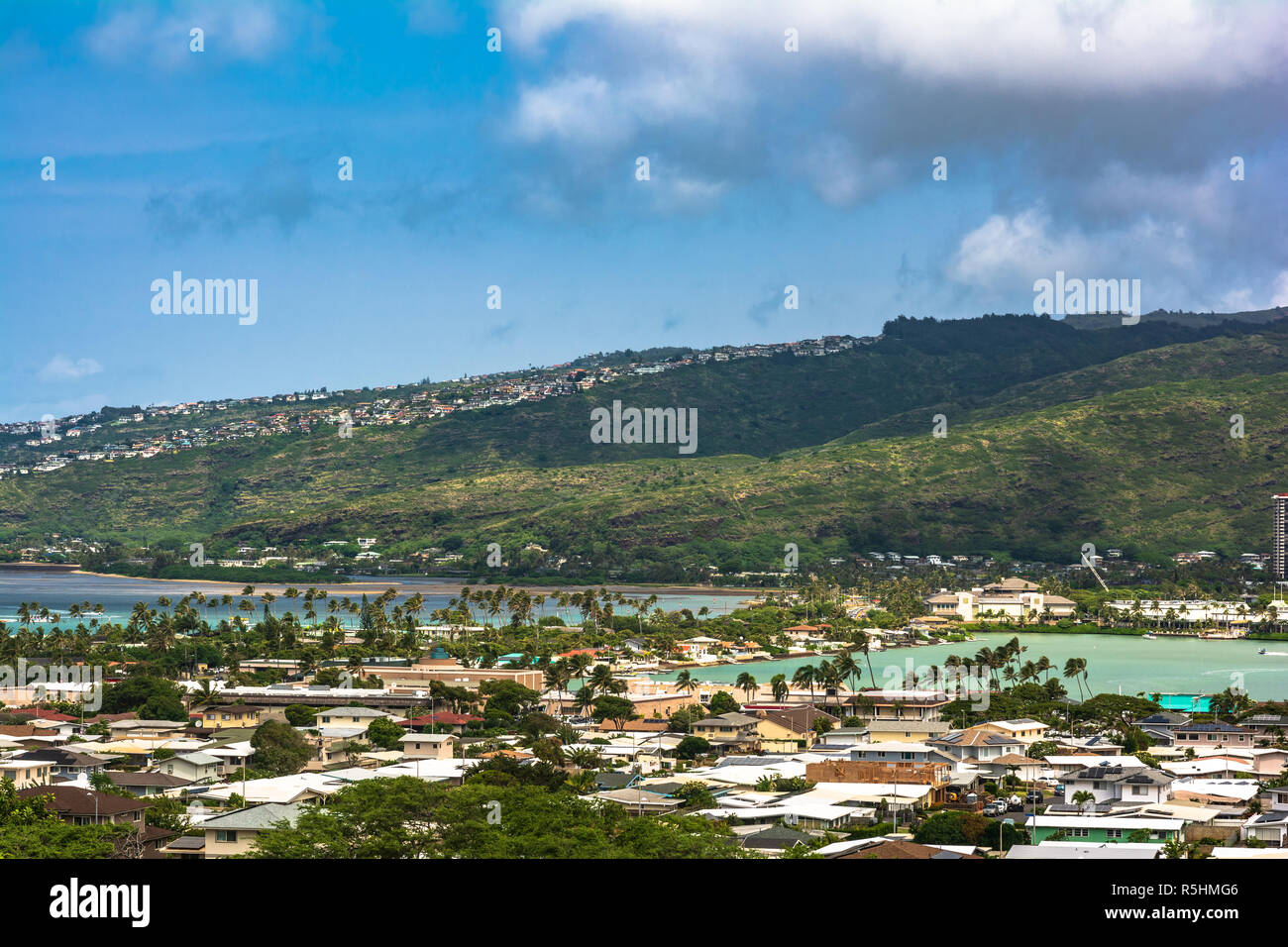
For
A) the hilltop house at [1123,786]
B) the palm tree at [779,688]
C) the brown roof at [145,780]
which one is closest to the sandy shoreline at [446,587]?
the palm tree at [779,688]

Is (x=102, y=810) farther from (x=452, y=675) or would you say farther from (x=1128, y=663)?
(x=1128, y=663)

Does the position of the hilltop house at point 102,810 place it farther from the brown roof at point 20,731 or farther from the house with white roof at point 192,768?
the brown roof at point 20,731

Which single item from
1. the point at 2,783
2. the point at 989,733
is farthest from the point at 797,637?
the point at 2,783

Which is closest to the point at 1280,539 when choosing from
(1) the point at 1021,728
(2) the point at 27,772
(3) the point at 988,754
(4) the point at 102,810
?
(1) the point at 1021,728

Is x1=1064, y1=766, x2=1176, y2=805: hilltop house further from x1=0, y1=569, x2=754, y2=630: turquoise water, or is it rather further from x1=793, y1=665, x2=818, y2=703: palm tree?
x1=0, y1=569, x2=754, y2=630: turquoise water

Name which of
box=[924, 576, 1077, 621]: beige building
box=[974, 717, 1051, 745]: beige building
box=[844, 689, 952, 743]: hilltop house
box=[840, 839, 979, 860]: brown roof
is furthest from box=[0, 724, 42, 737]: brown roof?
box=[924, 576, 1077, 621]: beige building
